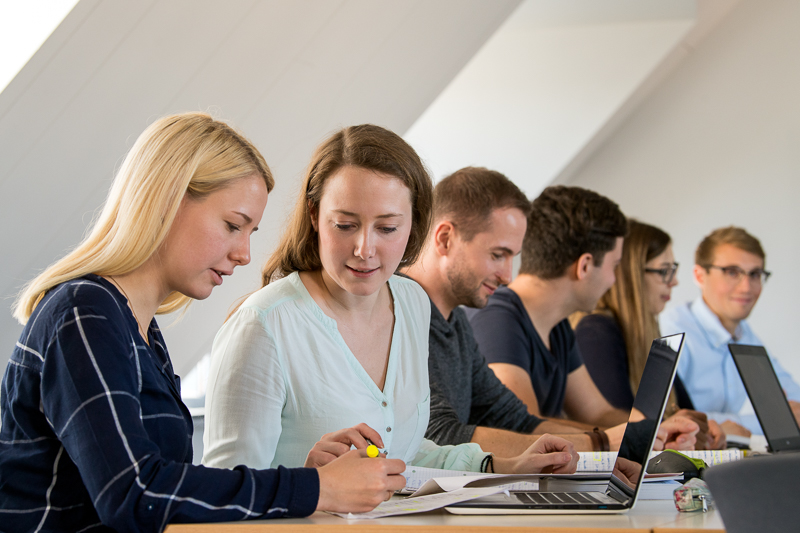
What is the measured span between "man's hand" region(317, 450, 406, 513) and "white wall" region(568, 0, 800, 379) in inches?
173

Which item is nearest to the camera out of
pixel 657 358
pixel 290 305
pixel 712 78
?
pixel 657 358

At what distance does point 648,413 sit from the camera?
3.36ft

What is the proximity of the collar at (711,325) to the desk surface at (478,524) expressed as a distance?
8.56 ft

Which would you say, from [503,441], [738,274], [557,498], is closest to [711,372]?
[738,274]

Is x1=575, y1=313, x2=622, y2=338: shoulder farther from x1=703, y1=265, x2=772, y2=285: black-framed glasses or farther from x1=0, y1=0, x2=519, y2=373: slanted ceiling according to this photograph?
x1=0, y1=0, x2=519, y2=373: slanted ceiling

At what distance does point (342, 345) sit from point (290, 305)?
13cm

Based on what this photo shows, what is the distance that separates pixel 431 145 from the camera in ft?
14.2

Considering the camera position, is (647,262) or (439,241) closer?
(439,241)

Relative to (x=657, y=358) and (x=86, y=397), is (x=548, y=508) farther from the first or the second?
(x=86, y=397)

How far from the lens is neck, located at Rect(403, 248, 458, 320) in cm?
202

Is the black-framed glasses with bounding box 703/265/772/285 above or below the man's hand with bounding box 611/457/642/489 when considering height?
above

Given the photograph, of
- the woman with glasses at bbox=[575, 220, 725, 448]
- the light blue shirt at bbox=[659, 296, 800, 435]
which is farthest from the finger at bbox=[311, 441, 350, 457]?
the light blue shirt at bbox=[659, 296, 800, 435]

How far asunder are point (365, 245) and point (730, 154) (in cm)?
424

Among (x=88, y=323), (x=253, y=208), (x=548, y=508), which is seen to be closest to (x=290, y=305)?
(x=253, y=208)
